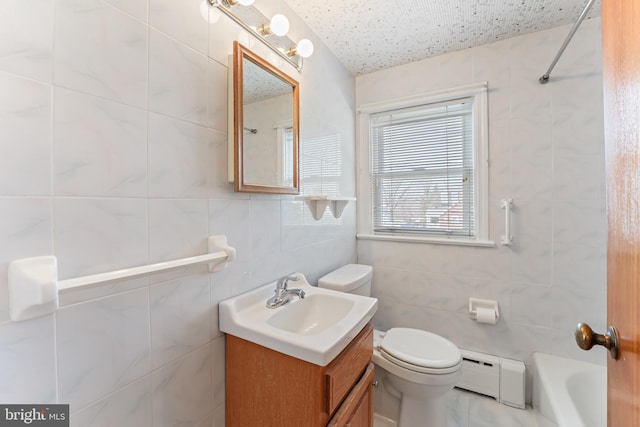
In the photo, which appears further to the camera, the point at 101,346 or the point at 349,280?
the point at 349,280

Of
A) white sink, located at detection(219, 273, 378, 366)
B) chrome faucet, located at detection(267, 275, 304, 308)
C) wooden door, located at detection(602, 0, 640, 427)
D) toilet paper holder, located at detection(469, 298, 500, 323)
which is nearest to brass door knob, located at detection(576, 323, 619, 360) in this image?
wooden door, located at detection(602, 0, 640, 427)

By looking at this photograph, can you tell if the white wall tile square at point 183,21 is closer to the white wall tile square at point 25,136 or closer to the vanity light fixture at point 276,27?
the vanity light fixture at point 276,27

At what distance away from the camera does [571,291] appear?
5.36 ft

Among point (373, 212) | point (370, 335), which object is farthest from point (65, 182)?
point (373, 212)

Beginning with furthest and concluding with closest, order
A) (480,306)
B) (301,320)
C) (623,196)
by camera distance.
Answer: (480,306) → (301,320) → (623,196)

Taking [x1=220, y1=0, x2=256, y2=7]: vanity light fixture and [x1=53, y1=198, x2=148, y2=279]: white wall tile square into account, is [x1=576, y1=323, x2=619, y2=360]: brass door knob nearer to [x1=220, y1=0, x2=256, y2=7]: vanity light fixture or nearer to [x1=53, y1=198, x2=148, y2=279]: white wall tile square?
[x1=53, y1=198, x2=148, y2=279]: white wall tile square

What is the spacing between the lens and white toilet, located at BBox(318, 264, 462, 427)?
1.32 metres

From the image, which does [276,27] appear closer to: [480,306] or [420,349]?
[420,349]

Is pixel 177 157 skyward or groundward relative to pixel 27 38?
groundward

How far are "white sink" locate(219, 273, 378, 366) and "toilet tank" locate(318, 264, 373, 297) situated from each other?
0.23 m

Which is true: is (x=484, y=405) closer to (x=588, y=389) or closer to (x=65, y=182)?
(x=588, y=389)

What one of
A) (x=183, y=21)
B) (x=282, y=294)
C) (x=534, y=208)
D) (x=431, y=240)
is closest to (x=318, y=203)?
(x=282, y=294)

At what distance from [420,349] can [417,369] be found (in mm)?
211

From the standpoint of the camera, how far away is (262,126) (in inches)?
48.0
